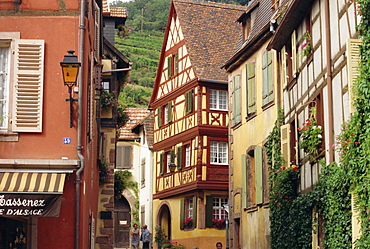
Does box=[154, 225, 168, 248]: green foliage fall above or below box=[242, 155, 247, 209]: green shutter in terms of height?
below

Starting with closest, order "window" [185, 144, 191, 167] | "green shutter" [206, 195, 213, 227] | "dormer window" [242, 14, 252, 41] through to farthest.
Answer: "dormer window" [242, 14, 252, 41] → "green shutter" [206, 195, 213, 227] → "window" [185, 144, 191, 167]

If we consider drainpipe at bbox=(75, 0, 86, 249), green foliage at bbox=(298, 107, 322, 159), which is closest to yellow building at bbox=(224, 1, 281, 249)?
green foliage at bbox=(298, 107, 322, 159)

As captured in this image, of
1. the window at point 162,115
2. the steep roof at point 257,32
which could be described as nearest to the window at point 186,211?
the window at point 162,115

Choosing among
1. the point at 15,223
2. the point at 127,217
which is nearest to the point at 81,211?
the point at 15,223

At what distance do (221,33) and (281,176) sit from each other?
16.1 metres

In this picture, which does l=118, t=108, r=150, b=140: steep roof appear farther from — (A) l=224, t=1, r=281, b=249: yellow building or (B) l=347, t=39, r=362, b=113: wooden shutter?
(B) l=347, t=39, r=362, b=113: wooden shutter

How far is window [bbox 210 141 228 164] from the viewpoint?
30141 millimetres

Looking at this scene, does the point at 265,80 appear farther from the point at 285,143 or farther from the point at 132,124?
the point at 132,124

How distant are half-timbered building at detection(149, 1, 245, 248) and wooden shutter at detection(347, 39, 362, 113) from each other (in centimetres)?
1819

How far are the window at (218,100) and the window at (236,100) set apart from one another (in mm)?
5156

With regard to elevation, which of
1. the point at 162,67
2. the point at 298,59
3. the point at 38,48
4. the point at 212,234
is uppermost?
the point at 162,67

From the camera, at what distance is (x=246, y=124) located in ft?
77.3

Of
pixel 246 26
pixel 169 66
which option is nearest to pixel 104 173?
pixel 246 26

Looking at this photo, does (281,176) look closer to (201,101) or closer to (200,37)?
(201,101)
